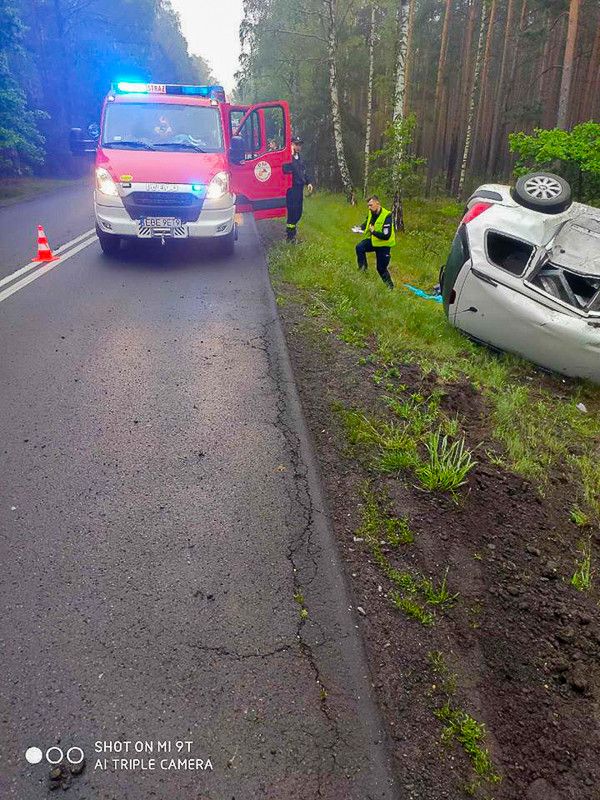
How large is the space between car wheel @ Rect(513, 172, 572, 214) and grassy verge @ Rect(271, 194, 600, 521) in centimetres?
168

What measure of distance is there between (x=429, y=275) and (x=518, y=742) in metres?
10.00

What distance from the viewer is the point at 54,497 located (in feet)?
10.6

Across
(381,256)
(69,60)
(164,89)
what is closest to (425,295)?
(381,256)

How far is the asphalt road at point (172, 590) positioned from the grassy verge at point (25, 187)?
16.3 m

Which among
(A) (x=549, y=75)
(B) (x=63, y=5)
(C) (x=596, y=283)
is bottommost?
(C) (x=596, y=283)

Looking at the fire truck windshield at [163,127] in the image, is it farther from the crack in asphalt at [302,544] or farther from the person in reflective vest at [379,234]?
the crack in asphalt at [302,544]

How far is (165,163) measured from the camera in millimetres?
8117

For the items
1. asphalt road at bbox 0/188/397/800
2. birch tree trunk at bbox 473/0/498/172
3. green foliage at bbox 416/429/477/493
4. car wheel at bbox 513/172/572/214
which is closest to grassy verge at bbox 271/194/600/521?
green foliage at bbox 416/429/477/493

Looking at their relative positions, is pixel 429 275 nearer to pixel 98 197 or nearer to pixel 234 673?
pixel 98 197

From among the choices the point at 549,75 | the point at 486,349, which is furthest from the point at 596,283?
the point at 549,75

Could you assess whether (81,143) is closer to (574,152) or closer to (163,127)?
(163,127)

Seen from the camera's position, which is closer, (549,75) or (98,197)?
(98,197)

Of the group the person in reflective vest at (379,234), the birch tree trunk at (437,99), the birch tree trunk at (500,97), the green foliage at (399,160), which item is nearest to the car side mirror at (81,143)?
the person in reflective vest at (379,234)

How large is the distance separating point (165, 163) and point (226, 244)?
1.81 meters
